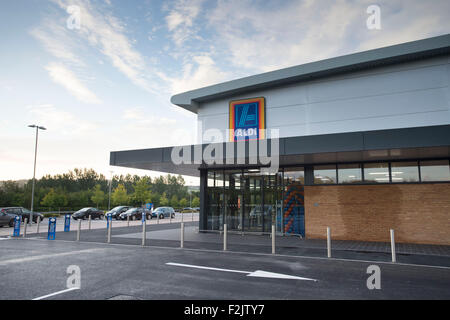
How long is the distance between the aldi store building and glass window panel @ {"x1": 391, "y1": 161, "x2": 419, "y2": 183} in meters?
0.04

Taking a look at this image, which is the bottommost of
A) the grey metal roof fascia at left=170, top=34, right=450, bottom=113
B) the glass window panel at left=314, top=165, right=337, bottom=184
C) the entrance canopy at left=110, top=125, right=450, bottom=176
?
the glass window panel at left=314, top=165, right=337, bottom=184

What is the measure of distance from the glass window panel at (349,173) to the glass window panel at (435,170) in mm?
2677

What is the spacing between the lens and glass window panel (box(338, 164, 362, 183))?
50.3ft

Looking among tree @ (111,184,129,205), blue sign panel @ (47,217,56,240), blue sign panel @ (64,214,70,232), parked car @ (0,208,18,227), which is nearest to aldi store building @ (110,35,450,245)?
blue sign panel @ (47,217,56,240)

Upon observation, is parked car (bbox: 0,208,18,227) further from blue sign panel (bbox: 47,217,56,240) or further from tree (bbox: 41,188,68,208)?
tree (bbox: 41,188,68,208)

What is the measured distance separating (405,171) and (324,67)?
257 inches

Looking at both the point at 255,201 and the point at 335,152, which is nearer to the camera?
the point at 335,152

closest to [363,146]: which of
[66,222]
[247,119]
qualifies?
[247,119]

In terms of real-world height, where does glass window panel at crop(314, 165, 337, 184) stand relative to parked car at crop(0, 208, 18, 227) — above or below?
above

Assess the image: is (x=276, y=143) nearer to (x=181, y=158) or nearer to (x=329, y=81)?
(x=181, y=158)

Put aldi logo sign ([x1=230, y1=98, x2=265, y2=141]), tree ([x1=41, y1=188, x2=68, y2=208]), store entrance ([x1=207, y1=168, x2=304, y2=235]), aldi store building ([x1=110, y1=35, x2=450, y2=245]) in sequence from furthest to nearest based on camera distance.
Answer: tree ([x1=41, y1=188, x2=68, y2=208])
aldi logo sign ([x1=230, y1=98, x2=265, y2=141])
store entrance ([x1=207, y1=168, x2=304, y2=235])
aldi store building ([x1=110, y1=35, x2=450, y2=245])

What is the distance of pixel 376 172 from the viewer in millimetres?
15031

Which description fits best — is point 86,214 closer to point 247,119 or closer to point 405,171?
point 247,119

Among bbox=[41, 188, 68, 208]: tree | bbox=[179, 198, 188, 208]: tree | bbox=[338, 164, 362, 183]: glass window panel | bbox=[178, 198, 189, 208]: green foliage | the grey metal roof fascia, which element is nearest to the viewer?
the grey metal roof fascia
